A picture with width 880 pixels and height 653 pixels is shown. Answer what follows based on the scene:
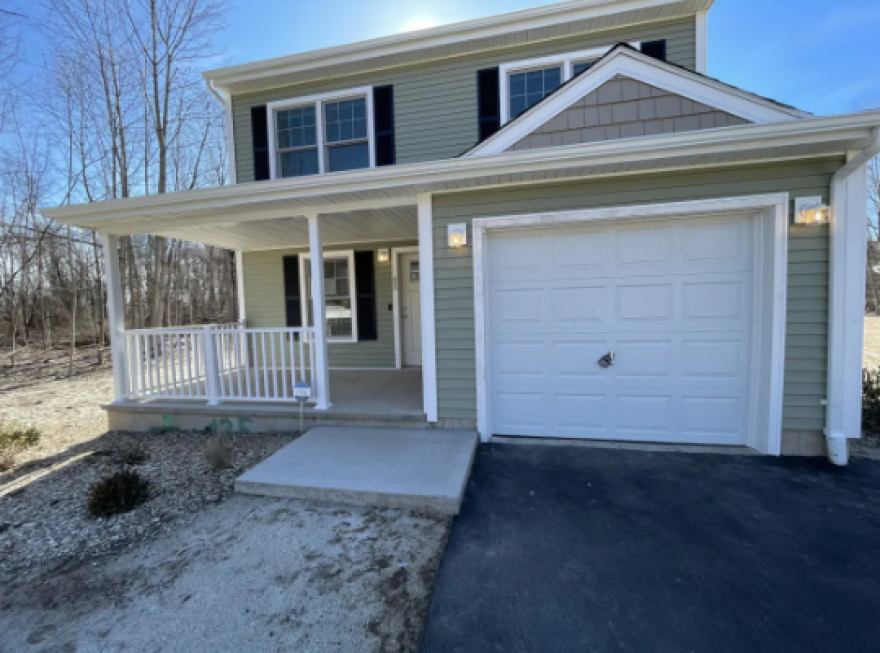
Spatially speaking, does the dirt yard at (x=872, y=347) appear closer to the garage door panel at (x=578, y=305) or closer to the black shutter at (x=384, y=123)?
the garage door panel at (x=578, y=305)

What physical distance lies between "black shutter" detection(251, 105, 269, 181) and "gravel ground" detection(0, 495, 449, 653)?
4956 mm

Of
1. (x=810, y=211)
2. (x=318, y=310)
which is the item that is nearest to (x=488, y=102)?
(x=318, y=310)

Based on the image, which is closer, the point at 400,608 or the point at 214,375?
the point at 400,608

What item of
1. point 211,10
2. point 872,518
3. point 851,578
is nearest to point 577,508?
point 851,578

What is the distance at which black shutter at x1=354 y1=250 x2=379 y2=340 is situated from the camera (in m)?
6.33

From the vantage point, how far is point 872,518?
7.91 feet

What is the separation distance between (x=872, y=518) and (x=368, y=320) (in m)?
5.78

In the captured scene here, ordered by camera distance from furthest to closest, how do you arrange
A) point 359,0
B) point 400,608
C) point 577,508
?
point 359,0 → point 577,508 → point 400,608

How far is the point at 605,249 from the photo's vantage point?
3496mm

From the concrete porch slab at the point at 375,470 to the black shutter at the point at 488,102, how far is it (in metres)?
4.03

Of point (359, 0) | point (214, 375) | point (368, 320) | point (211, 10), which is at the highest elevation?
point (211, 10)

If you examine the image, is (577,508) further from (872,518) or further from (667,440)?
(872,518)

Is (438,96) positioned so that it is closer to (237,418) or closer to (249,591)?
(237,418)

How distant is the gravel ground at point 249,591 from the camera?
1.65m
